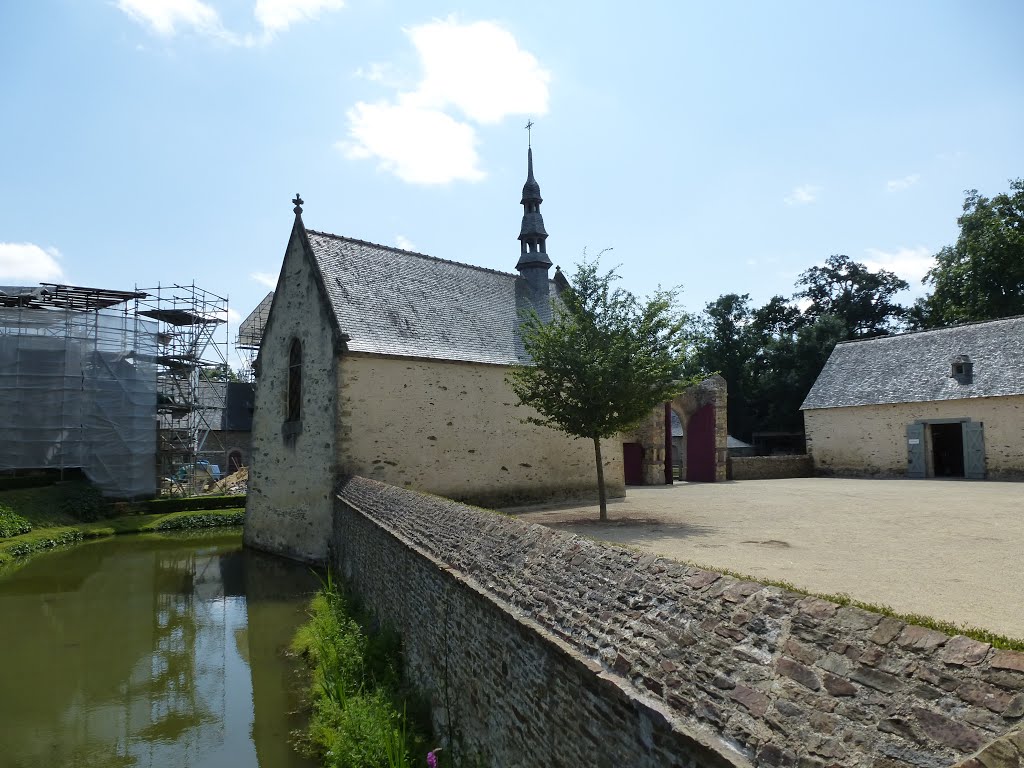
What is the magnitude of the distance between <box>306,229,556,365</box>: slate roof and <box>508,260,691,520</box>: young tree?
11.4 feet

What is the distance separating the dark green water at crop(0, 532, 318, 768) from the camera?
6.96 meters

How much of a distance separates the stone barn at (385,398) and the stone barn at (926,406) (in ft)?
46.5

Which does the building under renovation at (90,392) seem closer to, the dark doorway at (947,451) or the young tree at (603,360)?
the young tree at (603,360)

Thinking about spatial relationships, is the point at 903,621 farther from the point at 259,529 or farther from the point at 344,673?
the point at 259,529

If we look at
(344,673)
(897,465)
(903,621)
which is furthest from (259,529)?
(897,465)

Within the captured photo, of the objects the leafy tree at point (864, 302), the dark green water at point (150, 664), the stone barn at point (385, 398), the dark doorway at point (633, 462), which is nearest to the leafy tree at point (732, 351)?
the leafy tree at point (864, 302)

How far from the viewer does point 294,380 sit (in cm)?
1695

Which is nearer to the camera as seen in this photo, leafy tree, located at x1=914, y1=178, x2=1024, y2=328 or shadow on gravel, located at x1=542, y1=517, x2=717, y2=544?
shadow on gravel, located at x1=542, y1=517, x2=717, y2=544

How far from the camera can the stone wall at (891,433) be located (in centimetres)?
2283

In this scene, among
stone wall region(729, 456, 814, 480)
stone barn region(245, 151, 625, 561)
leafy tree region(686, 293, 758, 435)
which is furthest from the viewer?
leafy tree region(686, 293, 758, 435)

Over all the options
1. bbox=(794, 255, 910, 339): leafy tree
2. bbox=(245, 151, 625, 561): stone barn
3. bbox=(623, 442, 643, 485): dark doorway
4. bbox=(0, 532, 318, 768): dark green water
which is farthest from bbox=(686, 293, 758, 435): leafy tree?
bbox=(0, 532, 318, 768): dark green water

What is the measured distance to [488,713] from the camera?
4719mm

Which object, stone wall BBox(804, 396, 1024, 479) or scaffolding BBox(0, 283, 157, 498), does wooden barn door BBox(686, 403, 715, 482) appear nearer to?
stone wall BBox(804, 396, 1024, 479)

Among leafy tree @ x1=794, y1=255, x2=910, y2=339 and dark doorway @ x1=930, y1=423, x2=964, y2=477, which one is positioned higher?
leafy tree @ x1=794, y1=255, x2=910, y2=339
